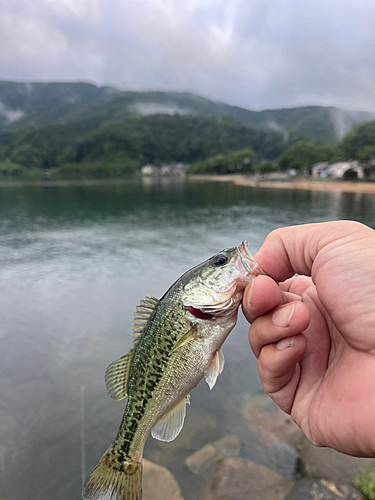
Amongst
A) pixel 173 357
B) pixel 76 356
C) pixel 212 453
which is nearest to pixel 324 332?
pixel 173 357

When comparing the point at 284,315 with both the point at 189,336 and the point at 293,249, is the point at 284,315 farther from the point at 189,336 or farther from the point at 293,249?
the point at 189,336

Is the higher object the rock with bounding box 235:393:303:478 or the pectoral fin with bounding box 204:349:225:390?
the pectoral fin with bounding box 204:349:225:390

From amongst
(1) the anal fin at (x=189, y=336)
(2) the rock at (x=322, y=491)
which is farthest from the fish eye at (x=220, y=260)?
(2) the rock at (x=322, y=491)

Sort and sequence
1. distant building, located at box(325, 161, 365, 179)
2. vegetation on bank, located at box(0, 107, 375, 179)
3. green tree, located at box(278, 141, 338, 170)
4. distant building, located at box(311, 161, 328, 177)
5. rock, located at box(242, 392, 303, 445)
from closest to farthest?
rock, located at box(242, 392, 303, 445), distant building, located at box(325, 161, 365, 179), distant building, located at box(311, 161, 328, 177), green tree, located at box(278, 141, 338, 170), vegetation on bank, located at box(0, 107, 375, 179)

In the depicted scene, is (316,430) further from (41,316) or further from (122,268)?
(122,268)

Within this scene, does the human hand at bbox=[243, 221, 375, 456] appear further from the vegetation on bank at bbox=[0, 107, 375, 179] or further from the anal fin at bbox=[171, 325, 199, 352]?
the vegetation on bank at bbox=[0, 107, 375, 179]

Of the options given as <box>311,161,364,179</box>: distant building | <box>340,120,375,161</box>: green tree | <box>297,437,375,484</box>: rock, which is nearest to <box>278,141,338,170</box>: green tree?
<box>311,161,364,179</box>: distant building
